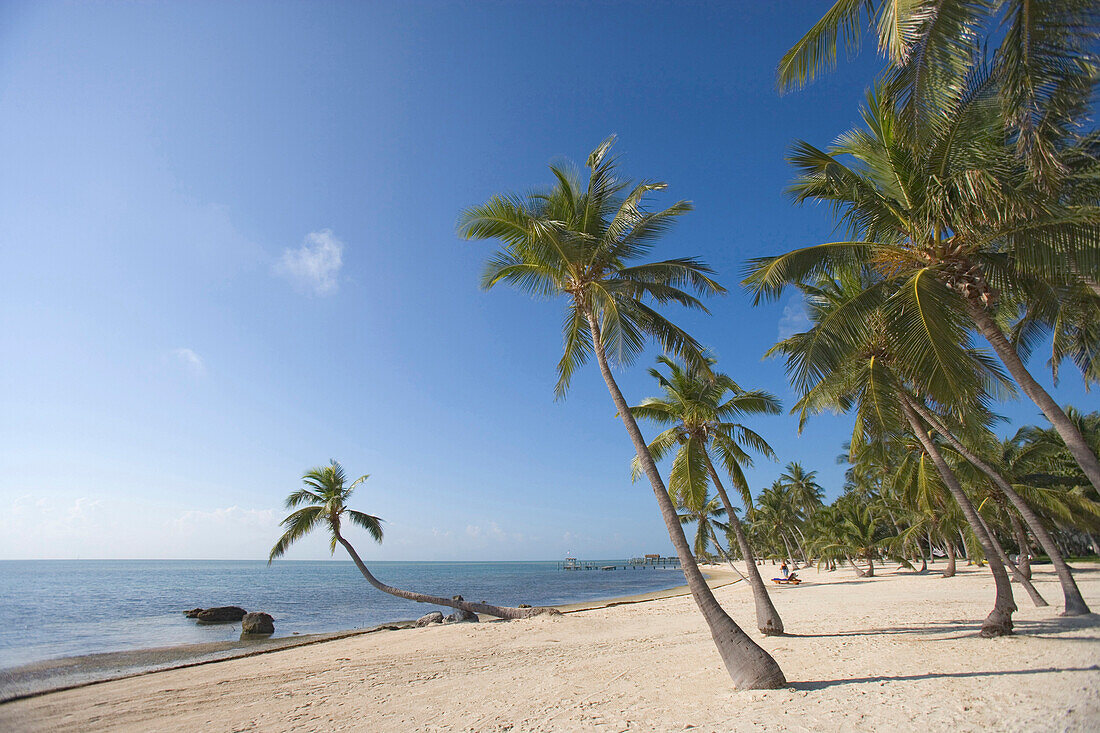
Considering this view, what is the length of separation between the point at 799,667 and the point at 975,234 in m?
6.68

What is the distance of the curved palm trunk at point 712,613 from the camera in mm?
6367

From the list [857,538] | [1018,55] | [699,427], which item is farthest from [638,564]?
[1018,55]

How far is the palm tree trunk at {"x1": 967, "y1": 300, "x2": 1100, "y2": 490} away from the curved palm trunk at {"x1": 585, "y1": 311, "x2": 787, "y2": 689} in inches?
174

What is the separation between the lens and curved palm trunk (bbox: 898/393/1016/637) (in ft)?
28.8

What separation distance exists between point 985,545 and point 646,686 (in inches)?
313

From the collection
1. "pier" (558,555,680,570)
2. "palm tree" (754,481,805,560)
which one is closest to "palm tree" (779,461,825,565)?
"palm tree" (754,481,805,560)

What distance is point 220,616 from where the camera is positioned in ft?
84.5

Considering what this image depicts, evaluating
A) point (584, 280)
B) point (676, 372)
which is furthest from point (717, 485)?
point (584, 280)

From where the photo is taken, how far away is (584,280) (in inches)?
368

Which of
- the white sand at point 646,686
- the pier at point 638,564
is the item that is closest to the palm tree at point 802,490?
the white sand at point 646,686

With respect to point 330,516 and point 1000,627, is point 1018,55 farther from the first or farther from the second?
point 330,516

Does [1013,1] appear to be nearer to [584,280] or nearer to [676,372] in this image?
[584,280]

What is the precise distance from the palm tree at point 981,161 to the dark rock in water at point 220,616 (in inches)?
1237

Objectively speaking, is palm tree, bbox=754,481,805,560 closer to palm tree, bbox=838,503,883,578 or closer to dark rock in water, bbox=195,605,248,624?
palm tree, bbox=838,503,883,578
